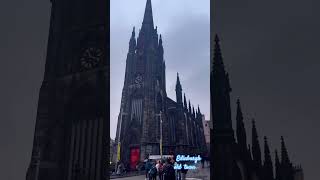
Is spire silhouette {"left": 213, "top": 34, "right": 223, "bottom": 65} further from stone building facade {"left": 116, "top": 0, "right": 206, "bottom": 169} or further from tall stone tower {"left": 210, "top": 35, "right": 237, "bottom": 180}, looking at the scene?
stone building facade {"left": 116, "top": 0, "right": 206, "bottom": 169}

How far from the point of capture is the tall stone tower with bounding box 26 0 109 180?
6.12 metres

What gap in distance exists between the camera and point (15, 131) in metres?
5.84

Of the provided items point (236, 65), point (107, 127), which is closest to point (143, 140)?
point (107, 127)

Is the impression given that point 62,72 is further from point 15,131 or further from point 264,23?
point 264,23

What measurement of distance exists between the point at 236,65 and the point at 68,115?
127 inches

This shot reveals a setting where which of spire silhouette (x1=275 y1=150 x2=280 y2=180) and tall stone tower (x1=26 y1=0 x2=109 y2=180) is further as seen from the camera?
tall stone tower (x1=26 y1=0 x2=109 y2=180)

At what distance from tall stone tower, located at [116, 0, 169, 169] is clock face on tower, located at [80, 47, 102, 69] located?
11559 mm

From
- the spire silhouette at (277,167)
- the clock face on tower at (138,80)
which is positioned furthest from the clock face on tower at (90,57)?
the clock face on tower at (138,80)

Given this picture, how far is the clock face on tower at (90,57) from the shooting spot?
6.59 meters

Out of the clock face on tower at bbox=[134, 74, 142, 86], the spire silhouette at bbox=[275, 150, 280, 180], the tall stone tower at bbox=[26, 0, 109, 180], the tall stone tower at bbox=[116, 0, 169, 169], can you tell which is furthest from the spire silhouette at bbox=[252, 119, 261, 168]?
the clock face on tower at bbox=[134, 74, 142, 86]

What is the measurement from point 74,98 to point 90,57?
0.86 meters

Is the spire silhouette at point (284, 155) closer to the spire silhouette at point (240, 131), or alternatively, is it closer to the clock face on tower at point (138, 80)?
the spire silhouette at point (240, 131)

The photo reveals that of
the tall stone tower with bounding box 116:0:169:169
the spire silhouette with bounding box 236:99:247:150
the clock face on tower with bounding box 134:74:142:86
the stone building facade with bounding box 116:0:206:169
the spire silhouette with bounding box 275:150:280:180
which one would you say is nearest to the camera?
the spire silhouette with bounding box 275:150:280:180

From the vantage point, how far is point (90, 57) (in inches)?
261
